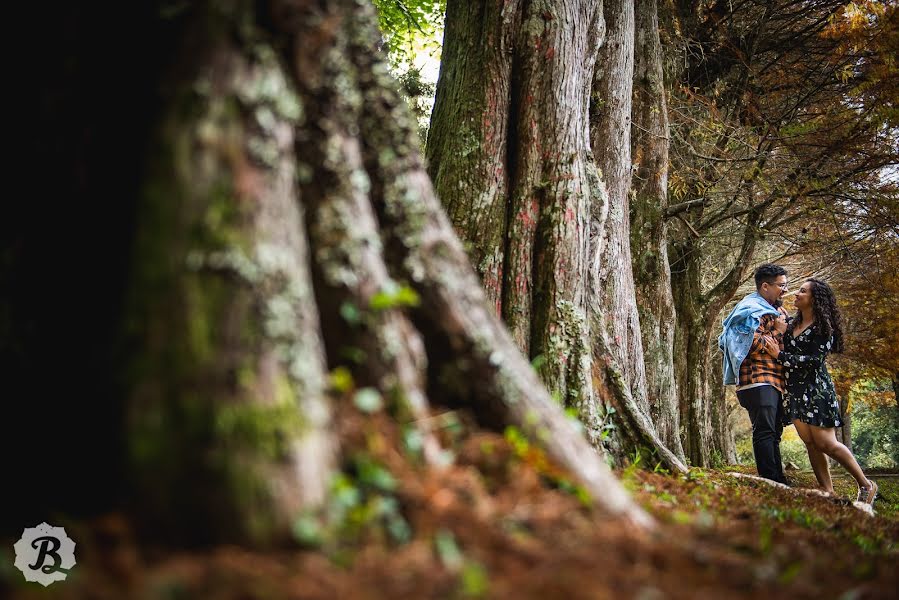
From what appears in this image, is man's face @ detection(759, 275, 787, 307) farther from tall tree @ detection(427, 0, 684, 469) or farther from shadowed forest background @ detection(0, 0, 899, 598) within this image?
shadowed forest background @ detection(0, 0, 899, 598)

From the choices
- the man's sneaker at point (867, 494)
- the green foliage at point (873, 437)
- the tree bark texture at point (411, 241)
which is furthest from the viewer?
the green foliage at point (873, 437)

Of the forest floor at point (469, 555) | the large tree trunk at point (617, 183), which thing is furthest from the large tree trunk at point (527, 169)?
the forest floor at point (469, 555)

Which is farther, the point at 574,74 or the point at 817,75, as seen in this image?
the point at 817,75

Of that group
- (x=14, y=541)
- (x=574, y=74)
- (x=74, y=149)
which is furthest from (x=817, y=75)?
(x=14, y=541)

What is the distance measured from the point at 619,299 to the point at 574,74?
87.8 inches

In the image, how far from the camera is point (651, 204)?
7.98 m

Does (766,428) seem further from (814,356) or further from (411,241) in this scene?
(411,241)

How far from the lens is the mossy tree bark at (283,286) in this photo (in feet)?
4.87

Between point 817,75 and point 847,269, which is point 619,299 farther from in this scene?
point 847,269

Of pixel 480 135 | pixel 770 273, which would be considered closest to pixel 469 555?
pixel 480 135

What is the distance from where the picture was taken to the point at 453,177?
3.99m

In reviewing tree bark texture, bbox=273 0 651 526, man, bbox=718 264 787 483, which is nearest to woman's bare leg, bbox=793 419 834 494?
man, bbox=718 264 787 483

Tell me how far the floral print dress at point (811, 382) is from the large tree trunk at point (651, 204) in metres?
1.80

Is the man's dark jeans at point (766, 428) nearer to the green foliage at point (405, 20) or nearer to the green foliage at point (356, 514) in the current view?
the green foliage at point (356, 514)
